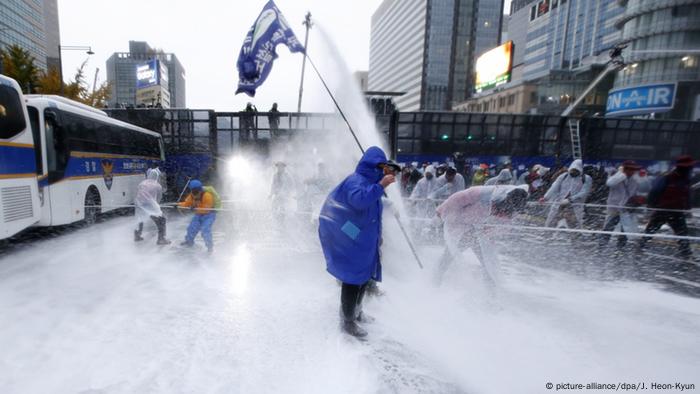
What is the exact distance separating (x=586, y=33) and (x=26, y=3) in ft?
386

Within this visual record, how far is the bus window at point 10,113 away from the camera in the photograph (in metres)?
5.54

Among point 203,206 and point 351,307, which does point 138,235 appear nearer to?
point 203,206

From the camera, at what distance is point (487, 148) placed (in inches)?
689

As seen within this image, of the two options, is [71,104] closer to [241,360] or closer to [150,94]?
[241,360]

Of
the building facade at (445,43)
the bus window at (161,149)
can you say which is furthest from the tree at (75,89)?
the building facade at (445,43)

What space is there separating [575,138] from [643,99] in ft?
57.5

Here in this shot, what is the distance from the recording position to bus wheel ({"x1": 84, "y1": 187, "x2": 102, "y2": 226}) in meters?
8.40

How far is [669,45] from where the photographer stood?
4222cm

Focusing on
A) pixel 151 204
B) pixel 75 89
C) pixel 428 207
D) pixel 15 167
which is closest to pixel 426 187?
pixel 428 207

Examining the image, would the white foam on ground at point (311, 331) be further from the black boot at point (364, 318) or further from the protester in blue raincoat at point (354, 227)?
the protester in blue raincoat at point (354, 227)

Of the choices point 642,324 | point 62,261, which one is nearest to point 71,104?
point 62,261

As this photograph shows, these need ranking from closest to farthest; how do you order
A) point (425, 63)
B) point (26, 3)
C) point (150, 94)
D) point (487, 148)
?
point (487, 148) → point (150, 94) → point (26, 3) → point (425, 63)

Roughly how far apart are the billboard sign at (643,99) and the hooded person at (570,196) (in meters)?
28.4

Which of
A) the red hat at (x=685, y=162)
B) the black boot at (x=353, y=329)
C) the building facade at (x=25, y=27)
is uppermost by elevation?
the building facade at (x=25, y=27)
